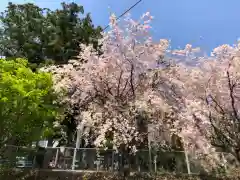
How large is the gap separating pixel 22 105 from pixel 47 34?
9.55 m

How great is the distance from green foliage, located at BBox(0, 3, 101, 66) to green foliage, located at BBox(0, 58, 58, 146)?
624 centimetres

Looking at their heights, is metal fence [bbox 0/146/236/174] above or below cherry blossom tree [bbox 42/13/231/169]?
below

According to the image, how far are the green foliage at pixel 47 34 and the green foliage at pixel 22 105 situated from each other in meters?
6.24

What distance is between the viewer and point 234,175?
10180mm

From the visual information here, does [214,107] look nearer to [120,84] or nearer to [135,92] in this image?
[135,92]

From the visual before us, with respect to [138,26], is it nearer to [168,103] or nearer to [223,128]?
[168,103]

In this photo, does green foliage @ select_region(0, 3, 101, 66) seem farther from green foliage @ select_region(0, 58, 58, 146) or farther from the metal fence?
the metal fence

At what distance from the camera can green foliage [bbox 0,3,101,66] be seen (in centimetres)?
1664

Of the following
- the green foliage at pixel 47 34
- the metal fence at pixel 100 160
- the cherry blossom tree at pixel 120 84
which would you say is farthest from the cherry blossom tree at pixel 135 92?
the green foliage at pixel 47 34

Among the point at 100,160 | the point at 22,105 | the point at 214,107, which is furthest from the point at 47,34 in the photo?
the point at 214,107

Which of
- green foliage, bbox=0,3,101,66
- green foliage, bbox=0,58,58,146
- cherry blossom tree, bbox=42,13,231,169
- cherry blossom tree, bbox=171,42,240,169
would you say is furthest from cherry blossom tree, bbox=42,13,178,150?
green foliage, bbox=0,3,101,66

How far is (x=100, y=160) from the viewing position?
417 inches

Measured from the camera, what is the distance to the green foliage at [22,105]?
29.4ft

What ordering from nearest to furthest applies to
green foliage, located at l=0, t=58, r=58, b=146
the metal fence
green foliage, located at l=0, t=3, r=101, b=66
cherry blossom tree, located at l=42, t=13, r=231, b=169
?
green foliage, located at l=0, t=58, r=58, b=146 < cherry blossom tree, located at l=42, t=13, r=231, b=169 < the metal fence < green foliage, located at l=0, t=3, r=101, b=66
